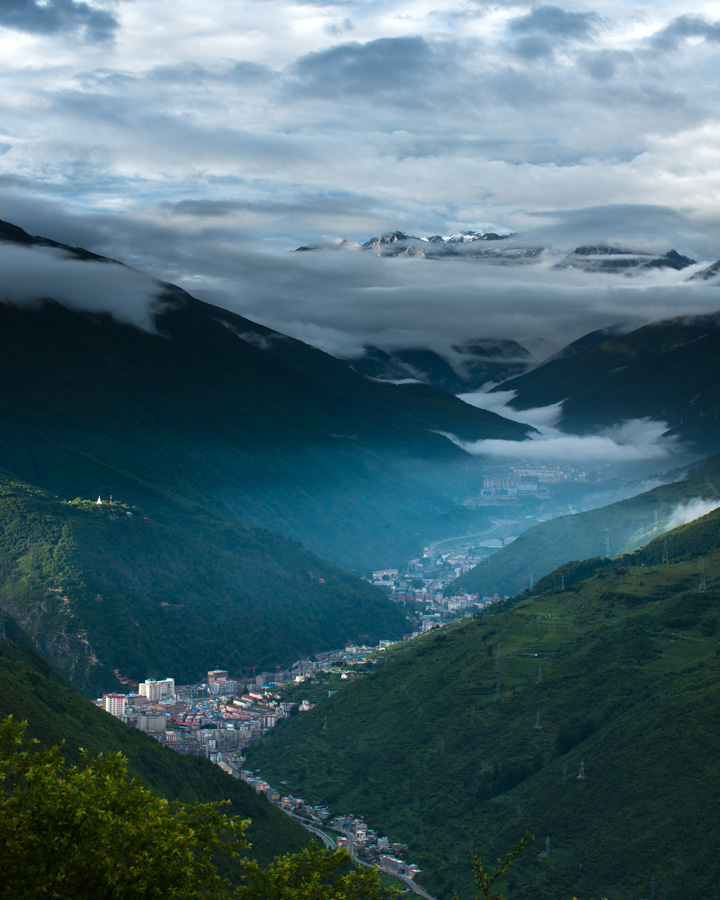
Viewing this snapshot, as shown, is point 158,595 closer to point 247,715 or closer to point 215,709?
point 215,709

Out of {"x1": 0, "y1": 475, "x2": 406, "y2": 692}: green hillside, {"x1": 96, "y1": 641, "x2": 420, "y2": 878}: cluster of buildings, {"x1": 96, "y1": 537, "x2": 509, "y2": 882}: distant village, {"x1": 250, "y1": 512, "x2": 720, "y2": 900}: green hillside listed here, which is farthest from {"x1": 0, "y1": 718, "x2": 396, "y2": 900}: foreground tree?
{"x1": 0, "y1": 475, "x2": 406, "y2": 692}: green hillside

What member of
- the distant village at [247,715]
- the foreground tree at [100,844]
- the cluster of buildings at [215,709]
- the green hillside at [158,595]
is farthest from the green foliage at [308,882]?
the green hillside at [158,595]

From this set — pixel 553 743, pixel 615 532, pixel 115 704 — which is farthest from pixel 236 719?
pixel 615 532

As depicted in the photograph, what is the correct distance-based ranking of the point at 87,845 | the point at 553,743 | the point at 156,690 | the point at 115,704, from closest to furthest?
the point at 87,845, the point at 553,743, the point at 115,704, the point at 156,690

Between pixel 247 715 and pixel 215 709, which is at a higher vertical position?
pixel 247 715

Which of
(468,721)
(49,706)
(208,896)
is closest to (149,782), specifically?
(49,706)

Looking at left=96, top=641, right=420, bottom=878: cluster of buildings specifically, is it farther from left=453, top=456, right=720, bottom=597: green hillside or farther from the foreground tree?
left=453, top=456, right=720, bottom=597: green hillside
